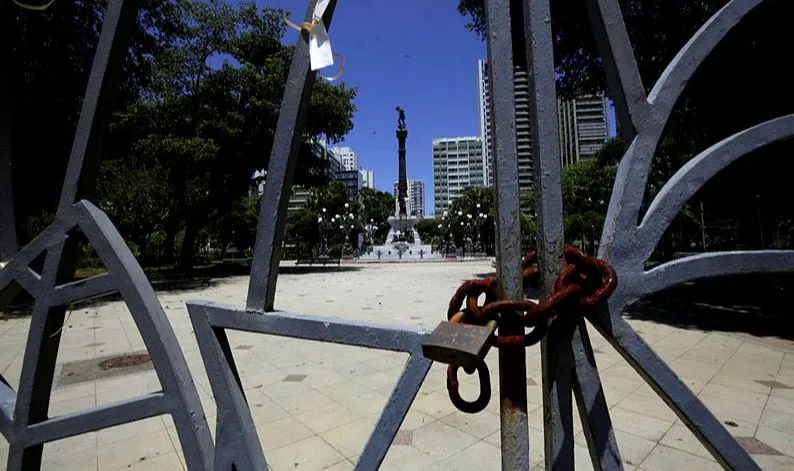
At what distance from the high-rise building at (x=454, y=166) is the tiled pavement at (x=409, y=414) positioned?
146 meters

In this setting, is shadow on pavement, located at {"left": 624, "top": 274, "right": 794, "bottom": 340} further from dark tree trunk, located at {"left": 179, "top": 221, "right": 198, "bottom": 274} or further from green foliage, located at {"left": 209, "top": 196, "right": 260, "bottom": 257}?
green foliage, located at {"left": 209, "top": 196, "right": 260, "bottom": 257}

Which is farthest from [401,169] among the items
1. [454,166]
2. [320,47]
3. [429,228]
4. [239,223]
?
[454,166]

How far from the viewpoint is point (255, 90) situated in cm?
1812

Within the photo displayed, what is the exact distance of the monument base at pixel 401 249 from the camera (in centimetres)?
3752

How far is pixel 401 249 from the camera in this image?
40.7m

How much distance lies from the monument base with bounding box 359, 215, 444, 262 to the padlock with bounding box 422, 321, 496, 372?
33.8 m

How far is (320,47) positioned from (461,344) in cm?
91

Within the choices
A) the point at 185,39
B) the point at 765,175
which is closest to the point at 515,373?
the point at 765,175

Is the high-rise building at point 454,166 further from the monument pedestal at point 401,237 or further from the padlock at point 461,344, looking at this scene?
the padlock at point 461,344

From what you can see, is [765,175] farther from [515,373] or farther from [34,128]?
[34,128]

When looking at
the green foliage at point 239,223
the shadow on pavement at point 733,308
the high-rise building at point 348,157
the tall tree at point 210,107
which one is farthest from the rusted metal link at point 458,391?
the high-rise building at point 348,157

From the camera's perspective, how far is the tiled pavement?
2943 millimetres

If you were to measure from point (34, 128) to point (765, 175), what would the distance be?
53.4ft

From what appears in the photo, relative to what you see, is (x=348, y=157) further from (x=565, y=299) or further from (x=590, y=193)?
(x=565, y=299)
